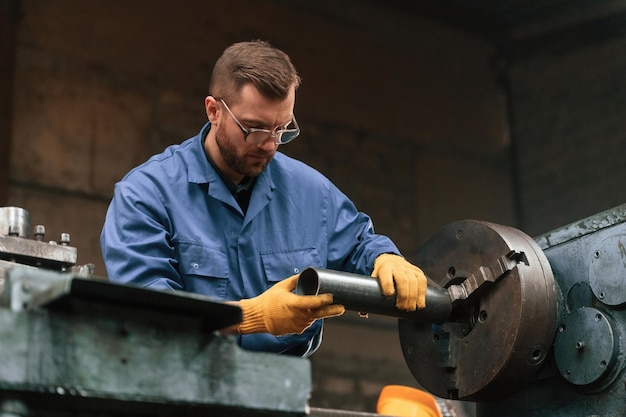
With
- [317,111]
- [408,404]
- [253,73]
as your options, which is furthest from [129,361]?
[317,111]

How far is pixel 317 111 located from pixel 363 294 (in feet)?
13.0

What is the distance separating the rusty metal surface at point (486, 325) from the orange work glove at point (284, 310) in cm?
47

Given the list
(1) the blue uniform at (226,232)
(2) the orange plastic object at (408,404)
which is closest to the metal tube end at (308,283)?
(1) the blue uniform at (226,232)

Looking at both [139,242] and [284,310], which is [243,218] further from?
[284,310]

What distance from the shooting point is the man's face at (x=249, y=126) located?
98.3 inches

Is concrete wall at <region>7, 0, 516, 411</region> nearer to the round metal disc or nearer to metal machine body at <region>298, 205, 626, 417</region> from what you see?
metal machine body at <region>298, 205, 626, 417</region>

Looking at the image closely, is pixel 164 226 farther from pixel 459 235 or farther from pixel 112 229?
pixel 459 235

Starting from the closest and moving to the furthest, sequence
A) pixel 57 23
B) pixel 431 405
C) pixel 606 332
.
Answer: pixel 606 332 → pixel 431 405 → pixel 57 23

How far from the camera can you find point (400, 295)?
2.30 m

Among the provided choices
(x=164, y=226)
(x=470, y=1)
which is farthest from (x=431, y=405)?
(x=470, y=1)

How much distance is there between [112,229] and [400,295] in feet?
2.58

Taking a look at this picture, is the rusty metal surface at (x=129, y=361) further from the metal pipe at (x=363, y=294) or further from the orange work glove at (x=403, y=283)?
the orange work glove at (x=403, y=283)

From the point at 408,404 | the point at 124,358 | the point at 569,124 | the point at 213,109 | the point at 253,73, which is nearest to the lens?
the point at 124,358

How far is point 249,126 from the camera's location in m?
2.51
